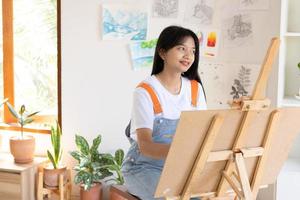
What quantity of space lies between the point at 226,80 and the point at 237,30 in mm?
366

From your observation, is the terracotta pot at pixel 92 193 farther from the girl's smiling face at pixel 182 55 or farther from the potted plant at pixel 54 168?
the girl's smiling face at pixel 182 55

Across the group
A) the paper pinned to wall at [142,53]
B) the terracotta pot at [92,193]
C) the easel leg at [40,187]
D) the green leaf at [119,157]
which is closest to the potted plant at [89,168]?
the terracotta pot at [92,193]

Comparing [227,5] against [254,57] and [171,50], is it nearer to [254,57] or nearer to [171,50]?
[254,57]

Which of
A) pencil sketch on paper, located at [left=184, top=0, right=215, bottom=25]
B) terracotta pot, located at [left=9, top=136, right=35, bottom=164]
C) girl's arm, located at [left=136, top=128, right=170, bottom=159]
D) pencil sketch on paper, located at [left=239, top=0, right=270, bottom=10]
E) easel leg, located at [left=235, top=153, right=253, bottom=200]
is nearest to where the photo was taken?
easel leg, located at [left=235, top=153, right=253, bottom=200]

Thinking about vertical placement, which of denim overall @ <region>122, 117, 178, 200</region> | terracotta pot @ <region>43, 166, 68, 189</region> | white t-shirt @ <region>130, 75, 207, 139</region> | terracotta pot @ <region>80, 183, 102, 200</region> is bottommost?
terracotta pot @ <region>80, 183, 102, 200</region>

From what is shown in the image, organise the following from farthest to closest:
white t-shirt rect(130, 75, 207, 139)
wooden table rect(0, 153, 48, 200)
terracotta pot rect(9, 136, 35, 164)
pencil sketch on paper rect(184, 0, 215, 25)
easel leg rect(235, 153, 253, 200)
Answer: terracotta pot rect(9, 136, 35, 164)
wooden table rect(0, 153, 48, 200)
pencil sketch on paper rect(184, 0, 215, 25)
white t-shirt rect(130, 75, 207, 139)
easel leg rect(235, 153, 253, 200)

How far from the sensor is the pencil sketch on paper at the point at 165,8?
337 centimetres

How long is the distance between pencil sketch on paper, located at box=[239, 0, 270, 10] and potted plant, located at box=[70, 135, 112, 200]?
1.43 metres

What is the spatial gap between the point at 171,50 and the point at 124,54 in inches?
57.0

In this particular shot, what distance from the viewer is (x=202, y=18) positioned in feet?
10.9

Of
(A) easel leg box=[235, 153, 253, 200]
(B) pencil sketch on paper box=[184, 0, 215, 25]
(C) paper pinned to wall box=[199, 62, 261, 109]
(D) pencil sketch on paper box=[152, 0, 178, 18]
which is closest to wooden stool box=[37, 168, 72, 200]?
(C) paper pinned to wall box=[199, 62, 261, 109]

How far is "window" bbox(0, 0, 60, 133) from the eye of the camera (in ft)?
12.5

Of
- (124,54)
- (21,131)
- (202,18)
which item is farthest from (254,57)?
(21,131)

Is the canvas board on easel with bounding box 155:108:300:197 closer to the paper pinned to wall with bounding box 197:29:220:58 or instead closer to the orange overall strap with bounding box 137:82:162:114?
the orange overall strap with bounding box 137:82:162:114
